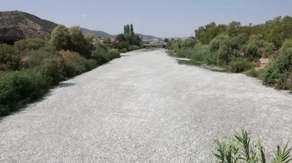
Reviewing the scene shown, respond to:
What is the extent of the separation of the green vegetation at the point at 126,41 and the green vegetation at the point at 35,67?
149 feet

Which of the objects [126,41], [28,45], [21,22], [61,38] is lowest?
[126,41]

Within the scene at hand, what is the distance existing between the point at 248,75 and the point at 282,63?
16.4 feet

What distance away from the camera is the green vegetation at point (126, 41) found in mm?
81375

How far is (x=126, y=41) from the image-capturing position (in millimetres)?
92312

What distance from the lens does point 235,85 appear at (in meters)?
16.8

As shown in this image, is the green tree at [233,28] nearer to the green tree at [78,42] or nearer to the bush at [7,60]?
the green tree at [78,42]

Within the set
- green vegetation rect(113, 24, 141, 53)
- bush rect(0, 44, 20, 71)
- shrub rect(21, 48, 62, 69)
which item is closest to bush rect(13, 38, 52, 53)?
shrub rect(21, 48, 62, 69)

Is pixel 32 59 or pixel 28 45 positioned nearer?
pixel 32 59

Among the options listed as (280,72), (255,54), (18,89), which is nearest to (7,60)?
(18,89)

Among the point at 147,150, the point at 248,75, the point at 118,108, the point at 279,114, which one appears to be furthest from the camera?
the point at 248,75

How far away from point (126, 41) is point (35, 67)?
7571 cm

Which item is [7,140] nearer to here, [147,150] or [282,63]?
[147,150]

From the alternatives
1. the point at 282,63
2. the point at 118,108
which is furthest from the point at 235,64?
the point at 118,108

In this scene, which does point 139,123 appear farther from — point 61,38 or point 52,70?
point 61,38
